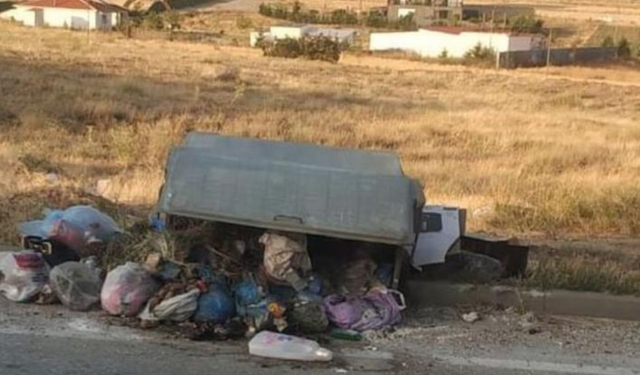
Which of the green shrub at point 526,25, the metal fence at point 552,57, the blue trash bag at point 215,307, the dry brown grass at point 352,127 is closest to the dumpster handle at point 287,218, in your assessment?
the blue trash bag at point 215,307

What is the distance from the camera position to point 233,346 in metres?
4.87

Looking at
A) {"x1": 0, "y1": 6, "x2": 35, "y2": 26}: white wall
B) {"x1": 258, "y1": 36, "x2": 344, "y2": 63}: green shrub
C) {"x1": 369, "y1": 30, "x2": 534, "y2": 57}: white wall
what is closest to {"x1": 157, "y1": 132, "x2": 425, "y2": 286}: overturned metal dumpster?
{"x1": 258, "y1": 36, "x2": 344, "y2": 63}: green shrub

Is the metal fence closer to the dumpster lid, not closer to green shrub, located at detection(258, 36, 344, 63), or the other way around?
green shrub, located at detection(258, 36, 344, 63)

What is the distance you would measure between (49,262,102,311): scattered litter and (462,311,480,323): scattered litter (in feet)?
6.70

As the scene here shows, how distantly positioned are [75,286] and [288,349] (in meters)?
1.39

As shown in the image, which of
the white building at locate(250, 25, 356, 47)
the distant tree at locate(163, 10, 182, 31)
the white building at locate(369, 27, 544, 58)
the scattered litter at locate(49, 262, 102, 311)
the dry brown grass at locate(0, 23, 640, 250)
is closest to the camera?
the scattered litter at locate(49, 262, 102, 311)

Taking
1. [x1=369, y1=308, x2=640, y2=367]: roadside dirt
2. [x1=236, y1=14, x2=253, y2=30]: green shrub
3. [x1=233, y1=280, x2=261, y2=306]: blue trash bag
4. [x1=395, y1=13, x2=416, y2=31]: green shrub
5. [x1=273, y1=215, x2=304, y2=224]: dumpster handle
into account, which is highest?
[x1=395, y1=13, x2=416, y2=31]: green shrub

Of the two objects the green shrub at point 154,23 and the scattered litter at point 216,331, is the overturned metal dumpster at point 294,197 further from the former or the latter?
the green shrub at point 154,23

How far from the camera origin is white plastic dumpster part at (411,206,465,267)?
5.90 metres

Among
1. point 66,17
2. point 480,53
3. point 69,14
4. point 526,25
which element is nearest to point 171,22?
point 69,14

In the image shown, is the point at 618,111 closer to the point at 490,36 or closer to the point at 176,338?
the point at 176,338

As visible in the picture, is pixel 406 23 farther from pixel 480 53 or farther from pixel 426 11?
pixel 480 53

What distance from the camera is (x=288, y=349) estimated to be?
4.75 m

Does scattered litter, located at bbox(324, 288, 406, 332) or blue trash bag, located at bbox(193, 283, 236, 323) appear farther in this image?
scattered litter, located at bbox(324, 288, 406, 332)
